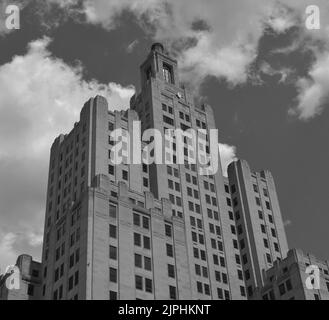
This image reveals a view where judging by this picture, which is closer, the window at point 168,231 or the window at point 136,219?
the window at point 136,219

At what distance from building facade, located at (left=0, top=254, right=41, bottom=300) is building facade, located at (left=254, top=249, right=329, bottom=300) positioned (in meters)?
39.9

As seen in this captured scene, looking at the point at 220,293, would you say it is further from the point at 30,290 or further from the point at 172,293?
the point at 30,290

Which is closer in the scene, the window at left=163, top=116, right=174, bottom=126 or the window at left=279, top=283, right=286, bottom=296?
the window at left=279, top=283, right=286, bottom=296

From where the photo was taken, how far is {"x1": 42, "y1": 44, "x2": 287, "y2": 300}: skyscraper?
89062 millimetres

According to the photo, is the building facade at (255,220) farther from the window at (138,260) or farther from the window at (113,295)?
the window at (113,295)

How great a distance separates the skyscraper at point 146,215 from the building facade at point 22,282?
262 cm

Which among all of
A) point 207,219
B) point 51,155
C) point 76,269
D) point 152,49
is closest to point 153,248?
point 76,269

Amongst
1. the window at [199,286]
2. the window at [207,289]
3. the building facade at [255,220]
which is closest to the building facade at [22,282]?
the window at [199,286]

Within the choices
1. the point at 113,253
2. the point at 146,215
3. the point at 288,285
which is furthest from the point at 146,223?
the point at 288,285

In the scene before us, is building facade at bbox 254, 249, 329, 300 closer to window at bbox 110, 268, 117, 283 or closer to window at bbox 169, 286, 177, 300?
window at bbox 169, 286, 177, 300

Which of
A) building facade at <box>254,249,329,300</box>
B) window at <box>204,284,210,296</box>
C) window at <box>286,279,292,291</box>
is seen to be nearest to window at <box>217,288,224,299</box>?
window at <box>204,284,210,296</box>

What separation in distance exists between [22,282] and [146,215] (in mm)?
23728

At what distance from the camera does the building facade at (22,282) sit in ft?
322
